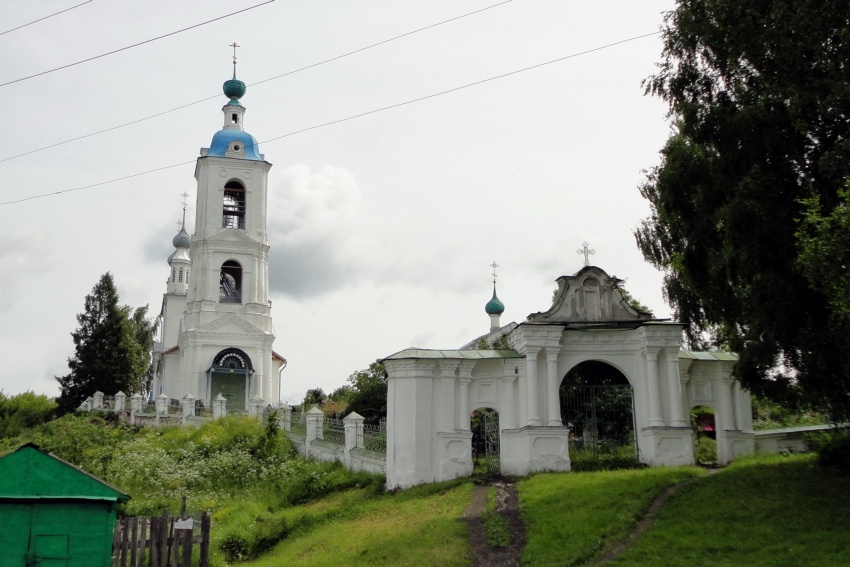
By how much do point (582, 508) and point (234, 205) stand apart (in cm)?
3208

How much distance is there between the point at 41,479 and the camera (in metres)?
11.7

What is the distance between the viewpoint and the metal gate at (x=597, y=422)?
21375 millimetres

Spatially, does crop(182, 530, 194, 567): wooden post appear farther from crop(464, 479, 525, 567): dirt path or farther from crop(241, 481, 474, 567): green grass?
crop(464, 479, 525, 567): dirt path

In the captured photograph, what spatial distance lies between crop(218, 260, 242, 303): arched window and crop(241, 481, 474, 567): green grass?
2460 centimetres

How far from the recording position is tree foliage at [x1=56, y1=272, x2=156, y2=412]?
4103 cm

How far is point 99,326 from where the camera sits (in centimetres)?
4212

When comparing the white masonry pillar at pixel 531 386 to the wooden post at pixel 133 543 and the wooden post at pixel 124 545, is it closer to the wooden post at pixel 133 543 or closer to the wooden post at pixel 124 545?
the wooden post at pixel 133 543

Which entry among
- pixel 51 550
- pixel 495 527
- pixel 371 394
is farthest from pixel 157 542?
pixel 371 394

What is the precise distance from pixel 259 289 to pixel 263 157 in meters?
7.16

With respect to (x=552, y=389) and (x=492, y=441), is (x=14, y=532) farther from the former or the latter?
(x=552, y=389)

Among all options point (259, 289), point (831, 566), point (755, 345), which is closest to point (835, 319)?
point (755, 345)

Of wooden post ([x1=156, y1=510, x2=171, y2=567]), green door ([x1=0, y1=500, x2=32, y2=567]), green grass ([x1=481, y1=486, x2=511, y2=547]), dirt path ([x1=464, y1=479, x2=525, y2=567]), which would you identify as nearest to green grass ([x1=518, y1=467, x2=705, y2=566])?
dirt path ([x1=464, y1=479, x2=525, y2=567])

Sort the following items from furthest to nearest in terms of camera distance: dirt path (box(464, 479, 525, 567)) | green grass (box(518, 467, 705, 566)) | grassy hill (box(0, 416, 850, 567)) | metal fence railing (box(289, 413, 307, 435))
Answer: metal fence railing (box(289, 413, 307, 435))
dirt path (box(464, 479, 525, 567))
green grass (box(518, 467, 705, 566))
grassy hill (box(0, 416, 850, 567))

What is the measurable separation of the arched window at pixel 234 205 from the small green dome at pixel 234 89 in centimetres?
530
